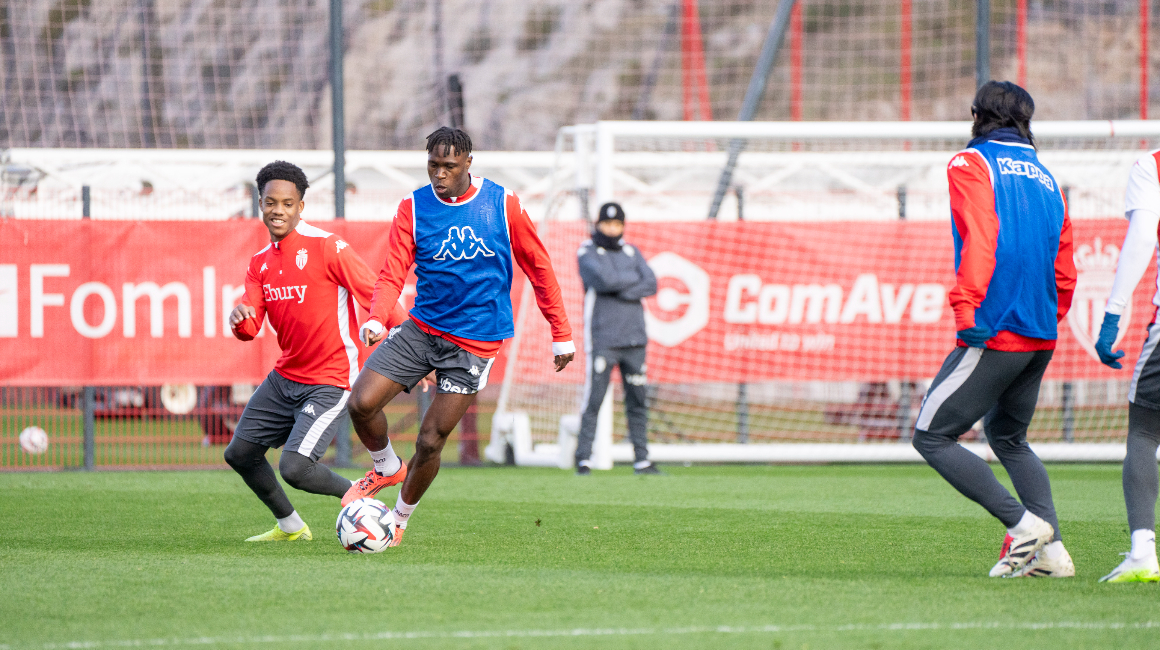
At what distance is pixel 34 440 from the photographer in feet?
37.1

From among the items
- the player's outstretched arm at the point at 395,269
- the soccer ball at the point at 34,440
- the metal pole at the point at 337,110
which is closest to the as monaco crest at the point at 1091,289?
the metal pole at the point at 337,110

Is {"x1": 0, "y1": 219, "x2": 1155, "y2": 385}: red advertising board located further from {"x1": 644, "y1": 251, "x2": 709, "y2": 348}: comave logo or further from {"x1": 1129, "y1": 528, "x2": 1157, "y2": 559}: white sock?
{"x1": 1129, "y1": 528, "x2": 1157, "y2": 559}: white sock

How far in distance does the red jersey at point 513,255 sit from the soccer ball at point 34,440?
244 inches

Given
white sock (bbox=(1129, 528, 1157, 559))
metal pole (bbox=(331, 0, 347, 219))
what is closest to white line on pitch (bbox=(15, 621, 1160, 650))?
white sock (bbox=(1129, 528, 1157, 559))

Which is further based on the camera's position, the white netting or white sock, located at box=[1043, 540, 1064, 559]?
the white netting

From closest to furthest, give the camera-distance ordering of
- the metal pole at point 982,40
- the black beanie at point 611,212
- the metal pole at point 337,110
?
the black beanie at point 611,212 < the metal pole at point 337,110 < the metal pole at point 982,40

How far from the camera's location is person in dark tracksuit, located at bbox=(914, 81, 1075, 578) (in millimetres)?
5203

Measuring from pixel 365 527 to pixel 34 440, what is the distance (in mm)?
6402

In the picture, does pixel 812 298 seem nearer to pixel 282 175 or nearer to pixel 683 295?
pixel 683 295

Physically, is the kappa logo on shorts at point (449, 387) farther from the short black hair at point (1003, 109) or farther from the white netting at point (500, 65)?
the white netting at point (500, 65)

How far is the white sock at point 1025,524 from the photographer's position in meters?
5.23

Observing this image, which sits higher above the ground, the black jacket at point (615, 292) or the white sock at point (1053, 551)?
the black jacket at point (615, 292)

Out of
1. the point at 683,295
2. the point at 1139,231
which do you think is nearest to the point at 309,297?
the point at 1139,231

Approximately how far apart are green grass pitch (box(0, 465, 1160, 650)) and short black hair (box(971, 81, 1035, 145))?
6.09ft
